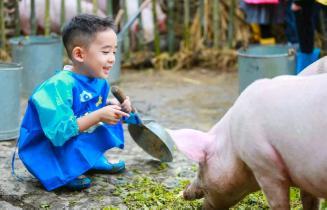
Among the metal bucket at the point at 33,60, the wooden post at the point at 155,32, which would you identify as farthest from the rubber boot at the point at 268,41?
the metal bucket at the point at 33,60

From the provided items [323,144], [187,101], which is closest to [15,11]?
[187,101]

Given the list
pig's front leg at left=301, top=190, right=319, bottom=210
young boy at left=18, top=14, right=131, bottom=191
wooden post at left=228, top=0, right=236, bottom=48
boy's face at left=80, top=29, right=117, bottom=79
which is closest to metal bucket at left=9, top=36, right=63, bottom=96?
wooden post at left=228, top=0, right=236, bottom=48

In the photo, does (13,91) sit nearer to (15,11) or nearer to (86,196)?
(86,196)

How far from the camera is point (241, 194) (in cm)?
342

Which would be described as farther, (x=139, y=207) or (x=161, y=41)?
(x=161, y=41)

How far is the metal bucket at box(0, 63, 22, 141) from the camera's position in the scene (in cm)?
499

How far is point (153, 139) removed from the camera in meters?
4.50

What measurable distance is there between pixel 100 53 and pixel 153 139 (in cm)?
80

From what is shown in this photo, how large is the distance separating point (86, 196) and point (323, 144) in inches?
61.3

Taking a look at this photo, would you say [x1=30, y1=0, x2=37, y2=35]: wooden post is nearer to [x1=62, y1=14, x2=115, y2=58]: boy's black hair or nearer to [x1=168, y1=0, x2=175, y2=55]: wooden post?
[x1=168, y1=0, x2=175, y2=55]: wooden post

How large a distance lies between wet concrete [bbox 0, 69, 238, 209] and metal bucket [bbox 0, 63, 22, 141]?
0.09 metres

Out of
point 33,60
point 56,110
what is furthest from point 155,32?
point 56,110

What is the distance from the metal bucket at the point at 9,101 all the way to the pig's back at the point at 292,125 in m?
2.25

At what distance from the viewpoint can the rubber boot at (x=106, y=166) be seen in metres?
4.32
